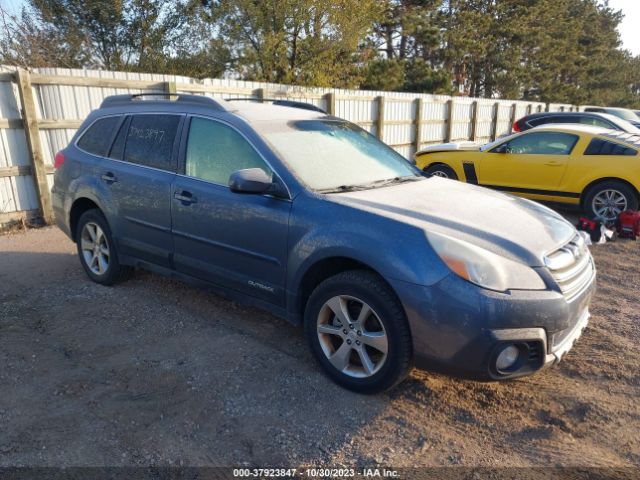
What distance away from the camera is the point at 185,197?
12.8 ft

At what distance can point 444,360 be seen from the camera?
2750 mm

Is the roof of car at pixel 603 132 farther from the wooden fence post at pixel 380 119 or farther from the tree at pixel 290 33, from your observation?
the tree at pixel 290 33

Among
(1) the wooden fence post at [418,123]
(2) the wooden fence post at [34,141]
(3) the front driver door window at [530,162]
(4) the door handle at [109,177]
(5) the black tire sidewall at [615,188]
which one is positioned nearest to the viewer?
(4) the door handle at [109,177]

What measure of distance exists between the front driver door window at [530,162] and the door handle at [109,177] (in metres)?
6.58

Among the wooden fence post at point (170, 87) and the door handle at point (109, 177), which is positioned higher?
the wooden fence post at point (170, 87)

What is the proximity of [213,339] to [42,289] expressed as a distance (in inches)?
88.6

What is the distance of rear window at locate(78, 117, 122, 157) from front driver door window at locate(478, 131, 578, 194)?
6484 millimetres

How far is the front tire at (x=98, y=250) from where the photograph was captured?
4.78 m

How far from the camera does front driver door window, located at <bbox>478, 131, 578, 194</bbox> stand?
321 inches

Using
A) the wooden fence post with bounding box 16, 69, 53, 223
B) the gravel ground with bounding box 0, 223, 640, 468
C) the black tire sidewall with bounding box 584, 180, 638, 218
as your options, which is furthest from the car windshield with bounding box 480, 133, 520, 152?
the wooden fence post with bounding box 16, 69, 53, 223

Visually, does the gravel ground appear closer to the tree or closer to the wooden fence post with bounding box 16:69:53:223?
the wooden fence post with bounding box 16:69:53:223

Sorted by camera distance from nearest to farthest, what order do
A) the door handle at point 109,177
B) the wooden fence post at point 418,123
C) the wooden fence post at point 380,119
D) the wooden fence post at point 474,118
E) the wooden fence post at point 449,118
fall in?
1. the door handle at point 109,177
2. the wooden fence post at point 380,119
3. the wooden fence post at point 418,123
4. the wooden fence post at point 449,118
5. the wooden fence post at point 474,118

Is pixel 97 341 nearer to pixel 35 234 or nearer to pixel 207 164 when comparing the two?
pixel 207 164

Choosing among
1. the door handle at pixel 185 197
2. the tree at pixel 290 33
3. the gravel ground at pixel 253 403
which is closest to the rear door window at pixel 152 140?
the door handle at pixel 185 197
